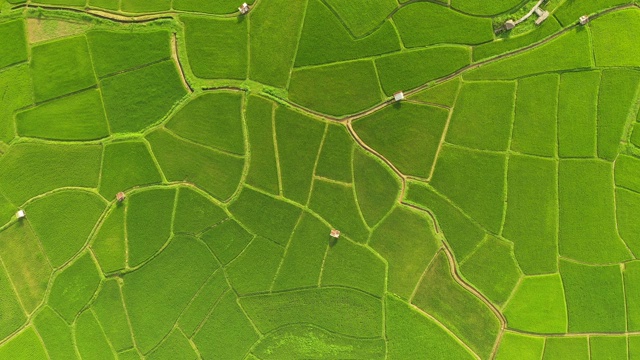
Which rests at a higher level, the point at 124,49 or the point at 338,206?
the point at 124,49

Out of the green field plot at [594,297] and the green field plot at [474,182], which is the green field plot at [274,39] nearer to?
the green field plot at [474,182]

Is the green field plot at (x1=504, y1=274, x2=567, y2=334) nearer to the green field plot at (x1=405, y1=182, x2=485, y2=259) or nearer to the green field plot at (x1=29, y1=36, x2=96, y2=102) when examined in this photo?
the green field plot at (x1=405, y1=182, x2=485, y2=259)

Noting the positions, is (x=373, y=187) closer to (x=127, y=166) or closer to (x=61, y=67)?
(x=127, y=166)

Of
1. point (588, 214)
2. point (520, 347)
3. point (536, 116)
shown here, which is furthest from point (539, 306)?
point (536, 116)

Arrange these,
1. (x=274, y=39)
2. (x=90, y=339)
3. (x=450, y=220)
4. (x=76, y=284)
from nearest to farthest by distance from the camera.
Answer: (x=274, y=39) < (x=450, y=220) < (x=76, y=284) < (x=90, y=339)

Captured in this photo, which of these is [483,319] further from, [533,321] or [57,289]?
[57,289]

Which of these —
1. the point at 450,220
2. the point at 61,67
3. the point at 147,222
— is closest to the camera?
the point at 61,67

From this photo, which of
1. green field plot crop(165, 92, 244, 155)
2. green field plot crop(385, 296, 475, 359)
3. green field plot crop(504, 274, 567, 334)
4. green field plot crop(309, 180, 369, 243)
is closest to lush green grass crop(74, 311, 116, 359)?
green field plot crop(165, 92, 244, 155)

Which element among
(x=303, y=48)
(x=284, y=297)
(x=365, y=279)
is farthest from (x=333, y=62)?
(x=284, y=297)
